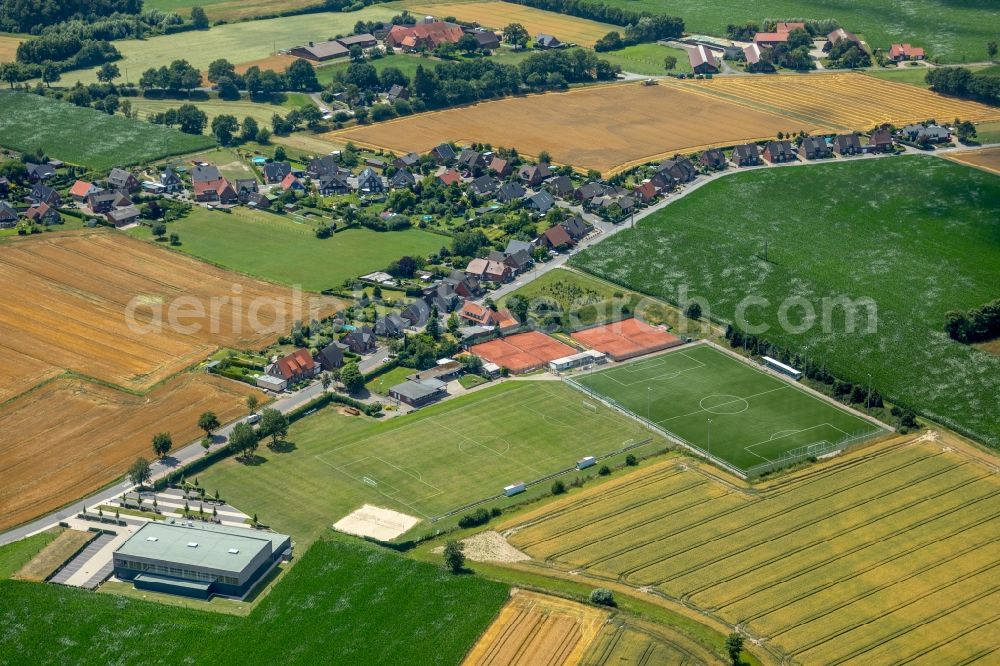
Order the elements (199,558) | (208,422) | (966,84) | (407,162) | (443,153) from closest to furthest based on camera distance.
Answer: (199,558) < (208,422) < (407,162) < (443,153) < (966,84)

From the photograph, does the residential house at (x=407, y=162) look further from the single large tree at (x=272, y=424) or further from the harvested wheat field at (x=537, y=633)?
the harvested wheat field at (x=537, y=633)

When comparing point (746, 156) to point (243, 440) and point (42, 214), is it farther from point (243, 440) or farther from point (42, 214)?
point (243, 440)

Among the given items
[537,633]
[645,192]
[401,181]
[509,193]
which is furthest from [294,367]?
[645,192]

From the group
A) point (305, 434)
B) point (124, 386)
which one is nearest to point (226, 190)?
point (124, 386)

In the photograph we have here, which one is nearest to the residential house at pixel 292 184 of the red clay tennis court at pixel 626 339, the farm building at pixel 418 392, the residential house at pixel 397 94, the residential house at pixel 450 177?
the residential house at pixel 450 177

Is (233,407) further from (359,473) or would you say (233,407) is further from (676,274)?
(676,274)

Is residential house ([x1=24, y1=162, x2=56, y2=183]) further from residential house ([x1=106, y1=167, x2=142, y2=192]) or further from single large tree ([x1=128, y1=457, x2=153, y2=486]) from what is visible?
single large tree ([x1=128, y1=457, x2=153, y2=486])

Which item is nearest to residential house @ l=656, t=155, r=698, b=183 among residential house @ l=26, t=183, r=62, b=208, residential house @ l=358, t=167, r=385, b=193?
residential house @ l=358, t=167, r=385, b=193

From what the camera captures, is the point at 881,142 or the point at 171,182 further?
the point at 881,142
